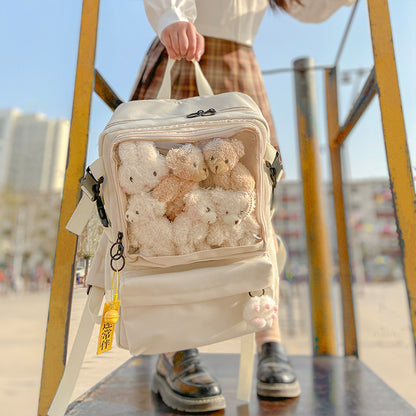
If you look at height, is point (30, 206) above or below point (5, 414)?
above

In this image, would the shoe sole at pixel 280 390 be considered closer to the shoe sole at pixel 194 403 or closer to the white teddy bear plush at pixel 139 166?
the shoe sole at pixel 194 403

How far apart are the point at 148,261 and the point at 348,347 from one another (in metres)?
0.87

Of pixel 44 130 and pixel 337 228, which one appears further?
pixel 44 130

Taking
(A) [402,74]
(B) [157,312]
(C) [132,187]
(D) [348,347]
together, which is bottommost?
(D) [348,347]

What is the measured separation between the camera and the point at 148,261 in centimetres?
54

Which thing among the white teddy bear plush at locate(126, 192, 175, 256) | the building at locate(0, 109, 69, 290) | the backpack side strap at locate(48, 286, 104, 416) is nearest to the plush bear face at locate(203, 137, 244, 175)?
the white teddy bear plush at locate(126, 192, 175, 256)

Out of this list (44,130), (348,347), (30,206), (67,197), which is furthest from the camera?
(44,130)

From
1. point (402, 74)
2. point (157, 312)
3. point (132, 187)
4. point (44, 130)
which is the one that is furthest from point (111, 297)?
point (44, 130)

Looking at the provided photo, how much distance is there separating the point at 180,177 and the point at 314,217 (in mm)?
848

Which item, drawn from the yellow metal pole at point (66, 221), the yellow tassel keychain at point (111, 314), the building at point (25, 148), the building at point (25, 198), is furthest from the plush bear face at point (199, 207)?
the building at point (25, 148)

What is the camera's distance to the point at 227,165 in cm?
54

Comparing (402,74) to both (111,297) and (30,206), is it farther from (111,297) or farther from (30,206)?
(30,206)

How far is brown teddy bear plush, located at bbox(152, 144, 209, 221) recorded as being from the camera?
53cm

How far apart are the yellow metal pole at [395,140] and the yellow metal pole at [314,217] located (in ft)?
2.26
